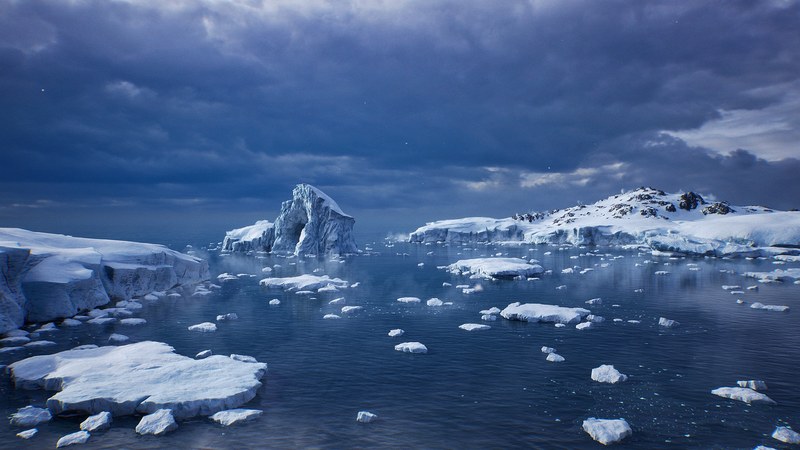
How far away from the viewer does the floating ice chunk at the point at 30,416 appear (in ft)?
50.2

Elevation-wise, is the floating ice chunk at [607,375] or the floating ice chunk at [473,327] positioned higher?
the floating ice chunk at [473,327]

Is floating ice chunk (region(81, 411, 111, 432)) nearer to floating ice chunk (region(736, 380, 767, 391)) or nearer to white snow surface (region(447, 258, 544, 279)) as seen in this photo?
floating ice chunk (region(736, 380, 767, 391))

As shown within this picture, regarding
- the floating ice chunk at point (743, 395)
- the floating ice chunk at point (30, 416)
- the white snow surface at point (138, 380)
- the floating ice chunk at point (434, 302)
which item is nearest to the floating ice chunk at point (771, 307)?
the floating ice chunk at point (743, 395)

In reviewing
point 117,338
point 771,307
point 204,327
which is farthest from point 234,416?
point 771,307

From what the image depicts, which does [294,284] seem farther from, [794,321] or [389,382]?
[794,321]

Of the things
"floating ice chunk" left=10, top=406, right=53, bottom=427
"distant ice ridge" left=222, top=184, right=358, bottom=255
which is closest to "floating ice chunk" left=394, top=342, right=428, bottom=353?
"floating ice chunk" left=10, top=406, right=53, bottom=427

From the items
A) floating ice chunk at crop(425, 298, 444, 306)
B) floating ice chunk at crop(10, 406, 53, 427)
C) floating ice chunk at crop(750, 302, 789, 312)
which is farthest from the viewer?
floating ice chunk at crop(425, 298, 444, 306)

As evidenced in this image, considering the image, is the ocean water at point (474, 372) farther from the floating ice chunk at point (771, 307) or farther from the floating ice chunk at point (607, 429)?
the floating ice chunk at point (771, 307)

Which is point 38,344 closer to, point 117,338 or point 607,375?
point 117,338

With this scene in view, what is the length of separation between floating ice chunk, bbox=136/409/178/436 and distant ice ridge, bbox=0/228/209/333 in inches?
730

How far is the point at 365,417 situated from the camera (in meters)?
15.7

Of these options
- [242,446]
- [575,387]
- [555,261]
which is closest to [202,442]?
[242,446]

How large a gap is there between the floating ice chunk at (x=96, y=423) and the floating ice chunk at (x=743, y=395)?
21250 mm

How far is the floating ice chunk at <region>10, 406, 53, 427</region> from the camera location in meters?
15.3
